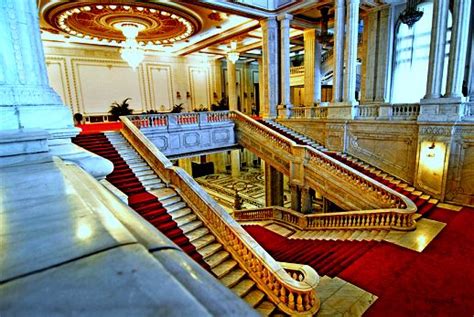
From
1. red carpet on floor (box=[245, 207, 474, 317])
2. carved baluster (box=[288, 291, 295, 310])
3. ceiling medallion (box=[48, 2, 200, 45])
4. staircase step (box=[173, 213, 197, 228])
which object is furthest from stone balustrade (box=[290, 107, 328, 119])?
carved baluster (box=[288, 291, 295, 310])

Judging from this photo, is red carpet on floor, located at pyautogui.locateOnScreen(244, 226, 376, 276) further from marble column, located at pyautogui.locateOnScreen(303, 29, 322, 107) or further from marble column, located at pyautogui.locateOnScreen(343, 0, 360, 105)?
marble column, located at pyautogui.locateOnScreen(303, 29, 322, 107)

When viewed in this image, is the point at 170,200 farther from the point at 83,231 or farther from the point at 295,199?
the point at 83,231

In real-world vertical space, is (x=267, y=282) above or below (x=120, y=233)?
below

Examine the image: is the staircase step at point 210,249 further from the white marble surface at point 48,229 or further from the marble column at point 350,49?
the marble column at point 350,49

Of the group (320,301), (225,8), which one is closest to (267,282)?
(320,301)

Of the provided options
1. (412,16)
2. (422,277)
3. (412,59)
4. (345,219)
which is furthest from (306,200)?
(412,59)

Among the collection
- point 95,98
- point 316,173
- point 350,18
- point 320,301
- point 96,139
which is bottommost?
point 320,301

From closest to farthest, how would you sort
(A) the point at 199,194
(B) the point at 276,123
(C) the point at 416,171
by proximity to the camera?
(A) the point at 199,194, (C) the point at 416,171, (B) the point at 276,123

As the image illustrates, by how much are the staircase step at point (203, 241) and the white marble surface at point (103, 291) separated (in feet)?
16.6

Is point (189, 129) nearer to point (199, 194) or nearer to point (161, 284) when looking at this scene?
point (199, 194)

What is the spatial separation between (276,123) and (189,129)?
437 centimetres

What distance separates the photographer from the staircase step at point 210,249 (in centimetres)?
532

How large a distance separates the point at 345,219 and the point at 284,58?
8.29m

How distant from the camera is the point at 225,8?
11.1 meters
